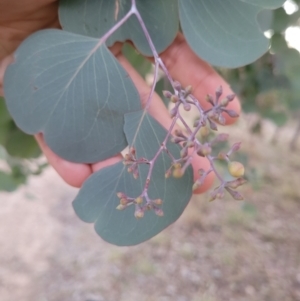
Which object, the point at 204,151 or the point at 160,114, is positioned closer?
the point at 204,151

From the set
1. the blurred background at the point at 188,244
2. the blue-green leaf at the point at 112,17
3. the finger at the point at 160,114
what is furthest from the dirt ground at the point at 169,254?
the blue-green leaf at the point at 112,17

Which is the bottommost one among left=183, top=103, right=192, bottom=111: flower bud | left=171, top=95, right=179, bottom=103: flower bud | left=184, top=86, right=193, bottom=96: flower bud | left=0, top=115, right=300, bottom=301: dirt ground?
left=0, top=115, right=300, bottom=301: dirt ground

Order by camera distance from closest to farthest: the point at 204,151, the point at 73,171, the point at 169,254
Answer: the point at 204,151 → the point at 73,171 → the point at 169,254

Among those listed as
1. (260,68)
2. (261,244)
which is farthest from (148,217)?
(261,244)

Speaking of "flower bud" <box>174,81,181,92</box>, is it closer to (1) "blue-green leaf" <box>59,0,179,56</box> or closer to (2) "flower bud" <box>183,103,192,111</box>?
(2) "flower bud" <box>183,103,192,111</box>

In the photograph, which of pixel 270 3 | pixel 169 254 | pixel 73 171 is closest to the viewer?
pixel 270 3

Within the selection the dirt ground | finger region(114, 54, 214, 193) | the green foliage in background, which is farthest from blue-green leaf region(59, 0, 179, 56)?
the dirt ground

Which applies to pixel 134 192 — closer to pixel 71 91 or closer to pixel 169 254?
pixel 71 91

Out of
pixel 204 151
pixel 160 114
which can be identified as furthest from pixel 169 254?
pixel 204 151
